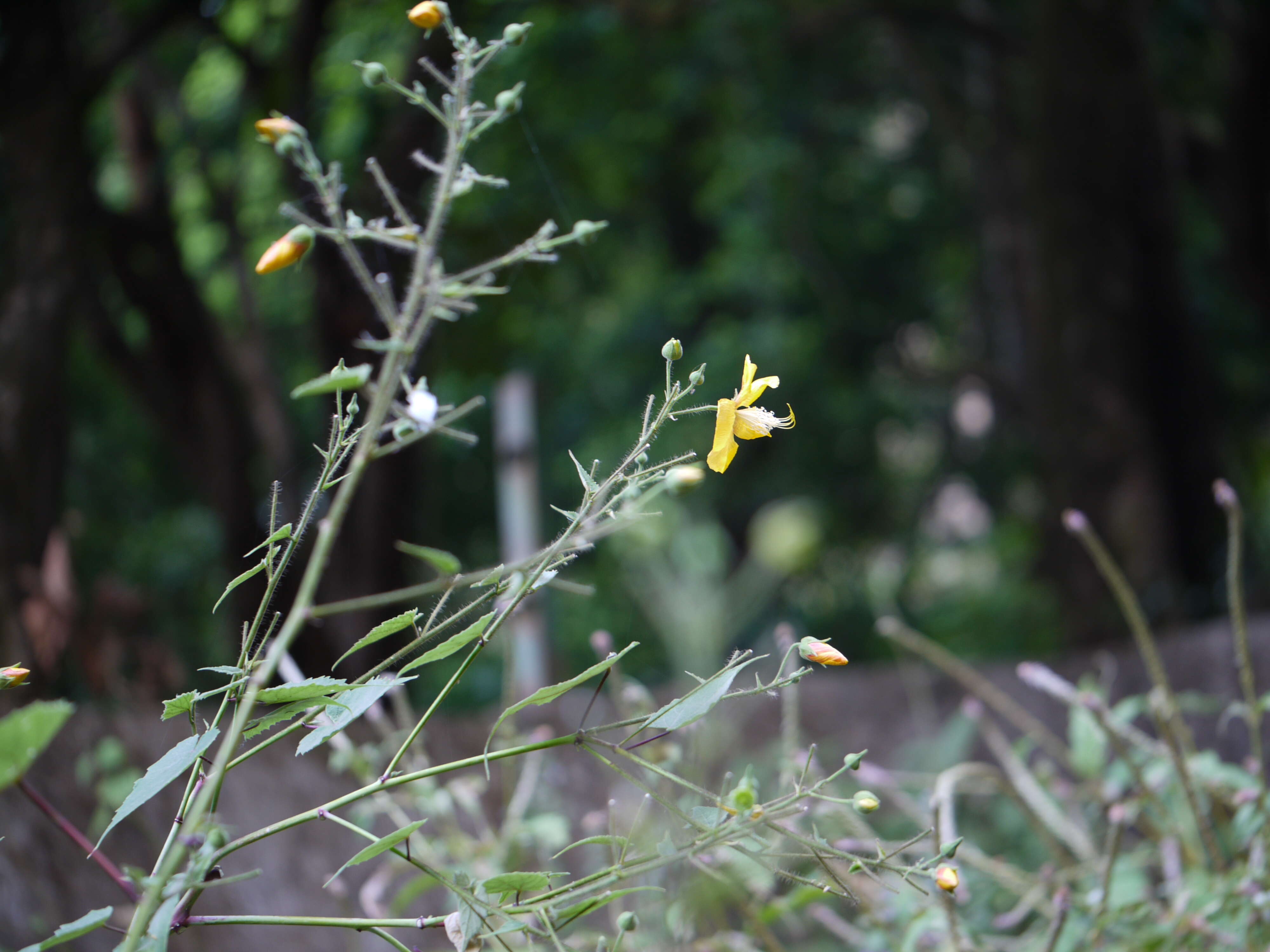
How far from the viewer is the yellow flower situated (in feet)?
1.07

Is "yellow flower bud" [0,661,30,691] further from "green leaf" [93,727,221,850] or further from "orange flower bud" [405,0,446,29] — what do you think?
"orange flower bud" [405,0,446,29]

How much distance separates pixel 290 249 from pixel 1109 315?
6.85 feet

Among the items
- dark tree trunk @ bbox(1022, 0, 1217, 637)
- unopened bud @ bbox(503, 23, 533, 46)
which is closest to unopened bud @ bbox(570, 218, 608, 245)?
unopened bud @ bbox(503, 23, 533, 46)

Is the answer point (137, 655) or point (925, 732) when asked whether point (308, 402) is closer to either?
point (137, 655)

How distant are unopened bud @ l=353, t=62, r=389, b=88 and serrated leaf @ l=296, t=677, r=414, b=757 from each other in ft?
0.64

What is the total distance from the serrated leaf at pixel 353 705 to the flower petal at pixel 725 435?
0.12 m

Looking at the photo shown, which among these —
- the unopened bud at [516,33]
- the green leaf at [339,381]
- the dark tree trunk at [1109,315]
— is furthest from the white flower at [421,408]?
the dark tree trunk at [1109,315]

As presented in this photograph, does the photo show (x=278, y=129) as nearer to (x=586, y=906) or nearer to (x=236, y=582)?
(x=236, y=582)

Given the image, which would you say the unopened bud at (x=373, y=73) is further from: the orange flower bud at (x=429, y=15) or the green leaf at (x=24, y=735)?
the green leaf at (x=24, y=735)

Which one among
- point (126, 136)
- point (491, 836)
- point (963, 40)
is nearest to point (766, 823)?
point (491, 836)

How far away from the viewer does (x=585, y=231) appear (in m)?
0.31

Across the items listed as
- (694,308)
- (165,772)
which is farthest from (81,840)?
(694,308)

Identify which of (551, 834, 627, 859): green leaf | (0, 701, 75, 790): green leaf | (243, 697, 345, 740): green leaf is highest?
(0, 701, 75, 790): green leaf

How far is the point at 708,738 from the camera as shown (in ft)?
2.80
